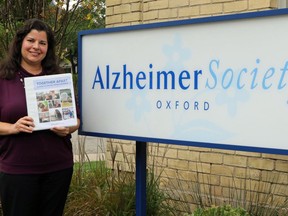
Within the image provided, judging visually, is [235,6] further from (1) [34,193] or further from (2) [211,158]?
(1) [34,193]

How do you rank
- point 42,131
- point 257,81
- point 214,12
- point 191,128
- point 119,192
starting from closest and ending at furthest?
point 257,81 → point 191,128 → point 42,131 → point 119,192 → point 214,12

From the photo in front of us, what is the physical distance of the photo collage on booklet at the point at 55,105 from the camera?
3059 millimetres

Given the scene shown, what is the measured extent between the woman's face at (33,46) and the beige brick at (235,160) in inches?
88.2

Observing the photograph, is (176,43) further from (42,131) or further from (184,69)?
(42,131)

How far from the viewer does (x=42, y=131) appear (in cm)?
314

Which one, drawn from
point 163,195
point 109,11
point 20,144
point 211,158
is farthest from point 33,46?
point 109,11

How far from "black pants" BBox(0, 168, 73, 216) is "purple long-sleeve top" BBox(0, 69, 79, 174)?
0.06m

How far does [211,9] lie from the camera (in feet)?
15.8

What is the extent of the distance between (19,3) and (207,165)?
2580 mm

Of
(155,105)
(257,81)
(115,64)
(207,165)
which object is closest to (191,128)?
(155,105)

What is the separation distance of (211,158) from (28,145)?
2.23 m

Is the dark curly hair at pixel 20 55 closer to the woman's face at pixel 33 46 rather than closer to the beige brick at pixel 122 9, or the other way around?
the woman's face at pixel 33 46

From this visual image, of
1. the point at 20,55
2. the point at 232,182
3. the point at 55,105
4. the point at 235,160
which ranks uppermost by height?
the point at 20,55

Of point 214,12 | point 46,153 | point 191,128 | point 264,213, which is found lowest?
point 264,213
